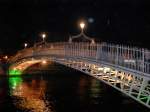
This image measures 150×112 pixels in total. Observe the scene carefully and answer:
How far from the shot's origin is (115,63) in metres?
37.4

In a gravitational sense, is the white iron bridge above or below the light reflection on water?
above

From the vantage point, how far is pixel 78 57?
45.3m

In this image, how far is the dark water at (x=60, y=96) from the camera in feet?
171

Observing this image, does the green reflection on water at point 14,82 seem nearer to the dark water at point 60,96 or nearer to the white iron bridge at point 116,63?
the dark water at point 60,96

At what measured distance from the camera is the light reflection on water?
176ft

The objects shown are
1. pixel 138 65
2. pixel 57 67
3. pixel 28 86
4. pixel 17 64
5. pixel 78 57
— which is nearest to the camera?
pixel 138 65

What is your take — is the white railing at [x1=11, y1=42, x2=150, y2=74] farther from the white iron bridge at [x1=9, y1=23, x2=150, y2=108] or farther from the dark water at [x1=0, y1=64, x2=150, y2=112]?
the dark water at [x1=0, y1=64, x2=150, y2=112]

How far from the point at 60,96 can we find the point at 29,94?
4.88 m

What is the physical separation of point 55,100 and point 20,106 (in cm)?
607

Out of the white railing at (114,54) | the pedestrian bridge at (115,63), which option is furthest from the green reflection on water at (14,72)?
the white railing at (114,54)

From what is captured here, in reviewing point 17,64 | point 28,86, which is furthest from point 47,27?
point 28,86

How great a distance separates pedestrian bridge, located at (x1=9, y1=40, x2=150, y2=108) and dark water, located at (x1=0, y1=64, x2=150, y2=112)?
514 cm

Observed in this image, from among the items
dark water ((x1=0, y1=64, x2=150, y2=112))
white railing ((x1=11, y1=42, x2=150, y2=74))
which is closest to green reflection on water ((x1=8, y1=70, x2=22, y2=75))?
dark water ((x1=0, y1=64, x2=150, y2=112))

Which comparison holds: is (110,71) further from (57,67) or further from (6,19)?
(6,19)
